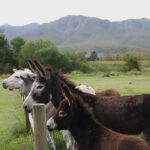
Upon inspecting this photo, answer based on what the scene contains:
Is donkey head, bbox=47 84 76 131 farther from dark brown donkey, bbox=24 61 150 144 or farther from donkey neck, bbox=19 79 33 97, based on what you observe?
donkey neck, bbox=19 79 33 97

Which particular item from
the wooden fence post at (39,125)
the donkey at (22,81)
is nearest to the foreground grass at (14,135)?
the donkey at (22,81)

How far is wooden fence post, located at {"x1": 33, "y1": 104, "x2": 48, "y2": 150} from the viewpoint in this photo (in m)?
6.09

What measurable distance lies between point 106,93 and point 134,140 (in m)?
5.42

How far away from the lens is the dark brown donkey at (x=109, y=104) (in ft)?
31.9

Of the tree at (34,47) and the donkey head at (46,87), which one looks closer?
the donkey head at (46,87)

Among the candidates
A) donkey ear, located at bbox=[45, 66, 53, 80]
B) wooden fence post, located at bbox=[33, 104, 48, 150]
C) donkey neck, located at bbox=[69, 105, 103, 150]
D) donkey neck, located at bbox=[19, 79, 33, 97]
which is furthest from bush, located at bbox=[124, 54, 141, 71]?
wooden fence post, located at bbox=[33, 104, 48, 150]

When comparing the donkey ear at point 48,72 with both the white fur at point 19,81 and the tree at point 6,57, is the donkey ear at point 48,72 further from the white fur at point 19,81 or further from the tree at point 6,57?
the tree at point 6,57

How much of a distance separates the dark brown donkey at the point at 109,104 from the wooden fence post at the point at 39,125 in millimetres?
3444

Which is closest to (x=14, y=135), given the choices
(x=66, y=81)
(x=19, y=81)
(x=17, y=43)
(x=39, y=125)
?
→ (x=19, y=81)

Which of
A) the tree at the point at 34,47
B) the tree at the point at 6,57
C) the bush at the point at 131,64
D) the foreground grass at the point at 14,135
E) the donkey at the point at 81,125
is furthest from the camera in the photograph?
the tree at the point at 34,47

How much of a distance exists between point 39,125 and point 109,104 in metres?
4.03

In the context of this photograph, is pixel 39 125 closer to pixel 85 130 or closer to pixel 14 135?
pixel 85 130

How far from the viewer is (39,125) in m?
6.17

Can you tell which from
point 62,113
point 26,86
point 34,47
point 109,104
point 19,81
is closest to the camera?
point 62,113
